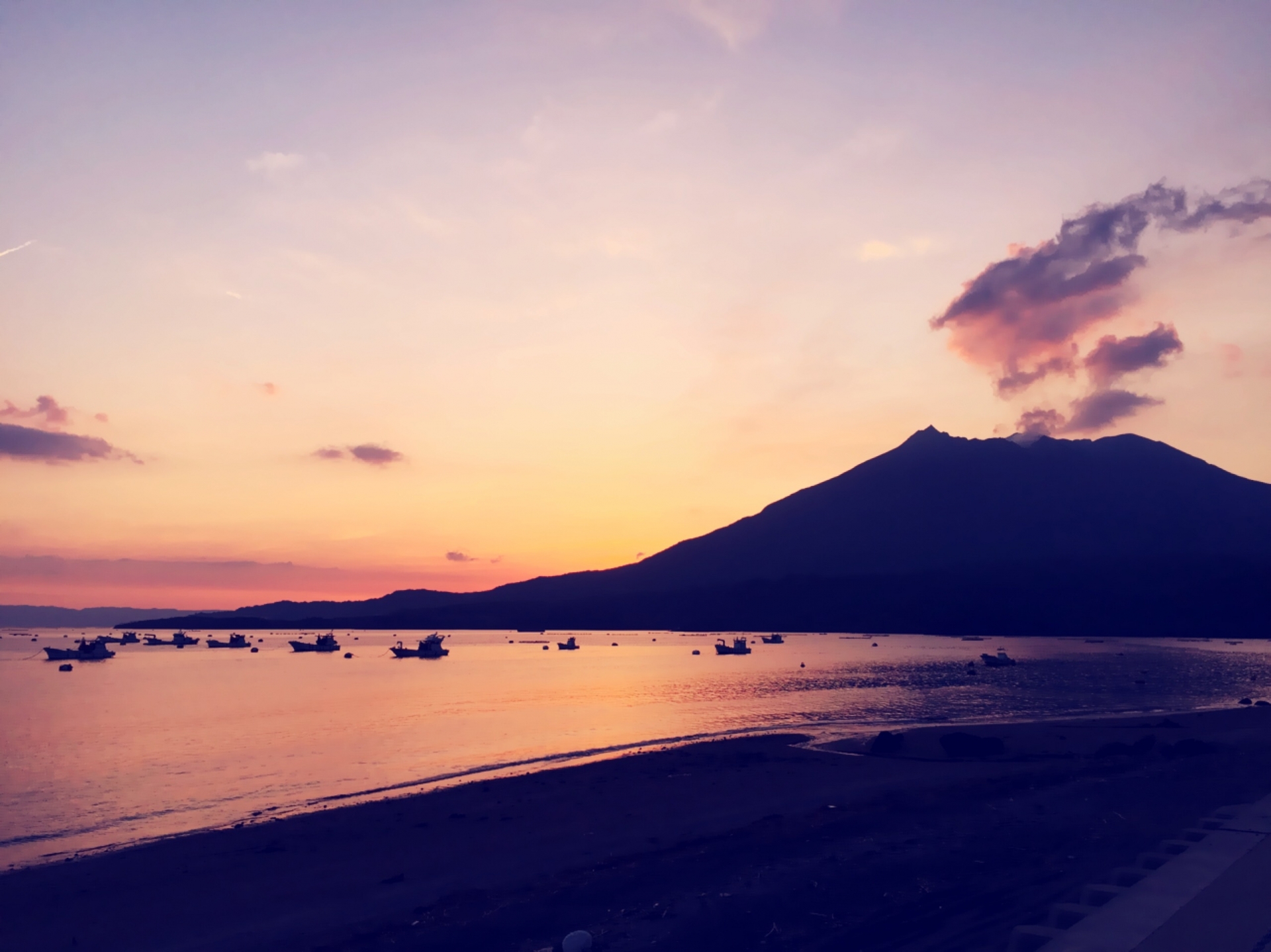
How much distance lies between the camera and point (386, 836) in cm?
1845

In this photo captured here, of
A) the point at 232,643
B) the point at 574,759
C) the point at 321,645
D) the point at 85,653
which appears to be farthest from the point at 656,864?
the point at 232,643

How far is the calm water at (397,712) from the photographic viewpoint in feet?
82.0

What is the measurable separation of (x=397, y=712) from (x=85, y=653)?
330 feet

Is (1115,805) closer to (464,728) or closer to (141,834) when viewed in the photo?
(141,834)

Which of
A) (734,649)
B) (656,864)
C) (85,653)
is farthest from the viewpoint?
(734,649)

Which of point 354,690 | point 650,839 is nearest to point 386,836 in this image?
point 650,839

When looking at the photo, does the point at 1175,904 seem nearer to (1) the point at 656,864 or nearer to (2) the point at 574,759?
(1) the point at 656,864

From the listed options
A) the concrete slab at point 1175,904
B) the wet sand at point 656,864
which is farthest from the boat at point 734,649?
the concrete slab at point 1175,904

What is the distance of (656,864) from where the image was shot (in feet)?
49.1

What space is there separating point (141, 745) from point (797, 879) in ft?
110

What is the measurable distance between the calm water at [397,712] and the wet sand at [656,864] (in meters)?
4.50

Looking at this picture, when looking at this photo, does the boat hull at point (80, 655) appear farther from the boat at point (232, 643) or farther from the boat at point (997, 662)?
the boat at point (997, 662)

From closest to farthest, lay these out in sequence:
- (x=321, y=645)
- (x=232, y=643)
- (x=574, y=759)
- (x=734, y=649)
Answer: (x=574, y=759)
(x=734, y=649)
(x=321, y=645)
(x=232, y=643)

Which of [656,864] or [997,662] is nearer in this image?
[656,864]
